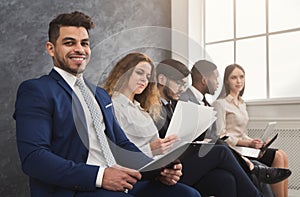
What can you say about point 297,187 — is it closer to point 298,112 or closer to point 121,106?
point 298,112

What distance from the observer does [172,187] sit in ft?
5.41

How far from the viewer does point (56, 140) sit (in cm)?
160

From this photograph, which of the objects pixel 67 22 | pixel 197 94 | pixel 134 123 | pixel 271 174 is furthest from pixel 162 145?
pixel 271 174

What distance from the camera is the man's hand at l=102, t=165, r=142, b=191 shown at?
4.79 feet

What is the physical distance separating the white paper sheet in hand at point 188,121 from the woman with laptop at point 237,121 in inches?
25.9

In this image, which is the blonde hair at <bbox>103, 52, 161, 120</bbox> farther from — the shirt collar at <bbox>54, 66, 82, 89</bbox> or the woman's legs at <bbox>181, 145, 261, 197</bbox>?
the woman's legs at <bbox>181, 145, 261, 197</bbox>

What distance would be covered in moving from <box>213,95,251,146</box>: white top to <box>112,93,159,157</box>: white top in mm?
1114

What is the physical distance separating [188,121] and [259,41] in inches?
75.0

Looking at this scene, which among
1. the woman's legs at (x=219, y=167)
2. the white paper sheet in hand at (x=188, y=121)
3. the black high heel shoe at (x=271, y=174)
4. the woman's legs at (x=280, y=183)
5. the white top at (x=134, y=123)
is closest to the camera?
the white top at (x=134, y=123)

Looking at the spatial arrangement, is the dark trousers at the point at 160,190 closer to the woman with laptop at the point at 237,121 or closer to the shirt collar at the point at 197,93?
the shirt collar at the point at 197,93

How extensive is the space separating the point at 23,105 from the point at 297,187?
7.75 ft

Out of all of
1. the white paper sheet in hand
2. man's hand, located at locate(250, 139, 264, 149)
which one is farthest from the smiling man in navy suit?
man's hand, located at locate(250, 139, 264, 149)

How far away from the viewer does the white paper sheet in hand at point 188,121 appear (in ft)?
6.48

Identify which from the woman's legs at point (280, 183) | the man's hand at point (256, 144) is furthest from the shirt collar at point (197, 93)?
the woman's legs at point (280, 183)
